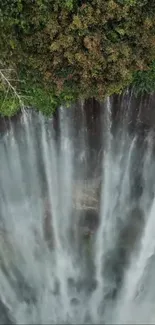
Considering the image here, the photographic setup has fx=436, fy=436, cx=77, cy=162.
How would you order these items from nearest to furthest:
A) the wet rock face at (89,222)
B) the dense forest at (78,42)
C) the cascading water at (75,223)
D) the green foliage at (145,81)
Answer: the dense forest at (78,42) < the green foliage at (145,81) < the cascading water at (75,223) < the wet rock face at (89,222)

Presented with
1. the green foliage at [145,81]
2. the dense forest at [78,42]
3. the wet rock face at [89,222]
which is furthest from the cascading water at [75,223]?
the dense forest at [78,42]

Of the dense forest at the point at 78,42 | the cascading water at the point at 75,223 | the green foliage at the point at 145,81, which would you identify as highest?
the dense forest at the point at 78,42

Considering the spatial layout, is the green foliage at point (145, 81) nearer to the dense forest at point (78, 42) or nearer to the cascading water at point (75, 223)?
the dense forest at point (78, 42)

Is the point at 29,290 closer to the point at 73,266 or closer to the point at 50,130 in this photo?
the point at 73,266

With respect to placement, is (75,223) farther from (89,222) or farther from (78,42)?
(78,42)

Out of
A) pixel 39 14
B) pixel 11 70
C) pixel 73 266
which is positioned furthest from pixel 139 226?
pixel 39 14

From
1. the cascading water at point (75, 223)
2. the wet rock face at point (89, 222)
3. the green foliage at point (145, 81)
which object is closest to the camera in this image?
the green foliage at point (145, 81)
